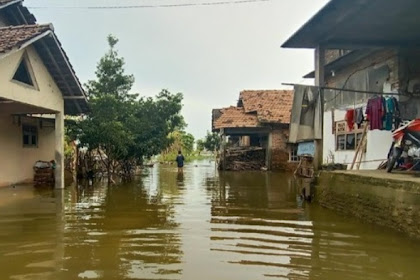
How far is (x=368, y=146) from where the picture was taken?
13.9 meters

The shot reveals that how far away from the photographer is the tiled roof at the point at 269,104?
2536 centimetres

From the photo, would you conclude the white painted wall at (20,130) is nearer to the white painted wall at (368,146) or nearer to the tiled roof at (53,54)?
the tiled roof at (53,54)

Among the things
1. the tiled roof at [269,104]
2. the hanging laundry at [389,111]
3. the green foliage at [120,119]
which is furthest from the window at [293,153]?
Result: the hanging laundry at [389,111]

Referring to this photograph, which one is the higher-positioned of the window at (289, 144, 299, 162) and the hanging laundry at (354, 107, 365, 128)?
the hanging laundry at (354, 107, 365, 128)

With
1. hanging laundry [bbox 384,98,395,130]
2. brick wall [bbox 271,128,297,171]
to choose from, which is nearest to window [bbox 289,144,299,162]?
brick wall [bbox 271,128,297,171]

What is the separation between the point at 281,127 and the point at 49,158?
1405 centimetres

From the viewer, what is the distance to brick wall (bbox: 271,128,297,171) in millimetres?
25391

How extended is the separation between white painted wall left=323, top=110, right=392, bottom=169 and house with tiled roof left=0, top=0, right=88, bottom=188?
32.3ft

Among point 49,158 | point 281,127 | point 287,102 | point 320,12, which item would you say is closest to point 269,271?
point 320,12

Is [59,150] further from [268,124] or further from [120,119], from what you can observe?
[268,124]

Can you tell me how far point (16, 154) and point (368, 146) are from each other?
12461mm

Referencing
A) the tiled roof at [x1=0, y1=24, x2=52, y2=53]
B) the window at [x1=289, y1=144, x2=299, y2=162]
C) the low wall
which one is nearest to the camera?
the low wall

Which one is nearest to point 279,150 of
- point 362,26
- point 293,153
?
point 293,153

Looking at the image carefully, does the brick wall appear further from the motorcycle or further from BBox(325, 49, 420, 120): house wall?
the motorcycle
